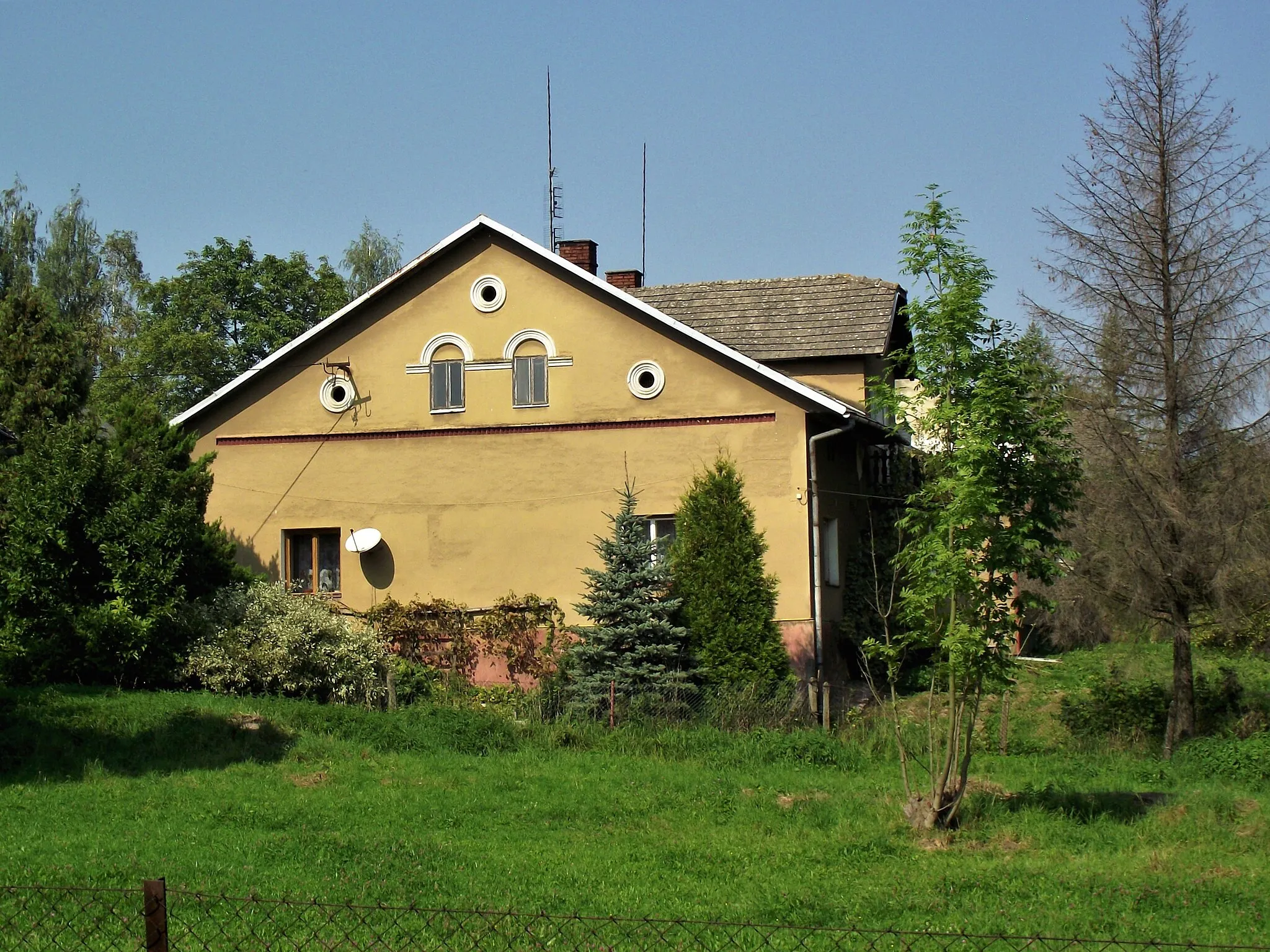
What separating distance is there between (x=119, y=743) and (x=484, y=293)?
30.9ft

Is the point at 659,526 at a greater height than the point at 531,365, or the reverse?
the point at 531,365

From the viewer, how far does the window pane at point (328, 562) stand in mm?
21859

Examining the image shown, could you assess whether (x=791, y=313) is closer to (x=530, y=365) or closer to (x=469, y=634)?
(x=530, y=365)

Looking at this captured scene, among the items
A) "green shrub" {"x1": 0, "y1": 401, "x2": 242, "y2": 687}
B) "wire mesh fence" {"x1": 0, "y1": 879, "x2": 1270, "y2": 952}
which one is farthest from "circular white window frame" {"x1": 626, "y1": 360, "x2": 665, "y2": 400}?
"wire mesh fence" {"x1": 0, "y1": 879, "x2": 1270, "y2": 952}

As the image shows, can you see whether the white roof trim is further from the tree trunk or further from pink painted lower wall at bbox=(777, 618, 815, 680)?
the tree trunk

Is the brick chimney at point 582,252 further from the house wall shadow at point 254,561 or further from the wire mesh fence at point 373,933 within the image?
the wire mesh fence at point 373,933

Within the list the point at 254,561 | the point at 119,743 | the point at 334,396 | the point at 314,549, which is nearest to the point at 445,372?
the point at 334,396

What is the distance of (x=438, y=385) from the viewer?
70.8ft

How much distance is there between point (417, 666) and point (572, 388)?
4768 mm

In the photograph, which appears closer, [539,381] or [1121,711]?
[1121,711]

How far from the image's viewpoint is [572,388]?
21.1 meters

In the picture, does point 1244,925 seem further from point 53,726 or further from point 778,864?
point 53,726

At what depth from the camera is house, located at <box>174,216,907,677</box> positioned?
20.2 meters

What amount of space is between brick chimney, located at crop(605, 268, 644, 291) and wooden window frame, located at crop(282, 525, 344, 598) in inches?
283
